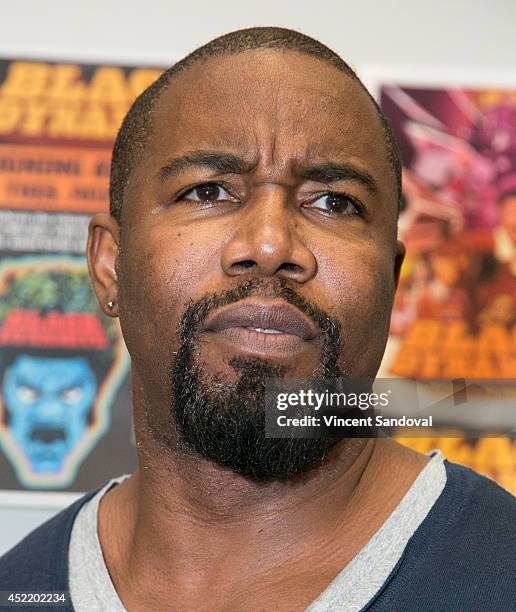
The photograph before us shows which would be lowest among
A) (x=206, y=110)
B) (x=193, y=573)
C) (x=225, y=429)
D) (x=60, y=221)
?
(x=193, y=573)

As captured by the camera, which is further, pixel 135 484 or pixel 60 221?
pixel 60 221

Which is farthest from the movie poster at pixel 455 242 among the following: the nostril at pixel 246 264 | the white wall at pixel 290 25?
the nostril at pixel 246 264

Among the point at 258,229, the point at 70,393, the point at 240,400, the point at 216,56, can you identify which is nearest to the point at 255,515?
the point at 240,400

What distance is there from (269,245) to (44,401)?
0.65 m

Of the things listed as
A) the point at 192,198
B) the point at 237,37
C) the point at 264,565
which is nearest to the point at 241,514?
the point at 264,565

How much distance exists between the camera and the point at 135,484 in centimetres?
87

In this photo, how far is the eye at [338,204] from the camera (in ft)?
2.46

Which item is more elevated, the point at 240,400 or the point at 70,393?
the point at 240,400

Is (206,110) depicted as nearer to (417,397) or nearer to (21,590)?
(417,397)

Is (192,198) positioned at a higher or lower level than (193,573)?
higher

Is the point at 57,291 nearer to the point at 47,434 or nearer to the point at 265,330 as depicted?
the point at 47,434

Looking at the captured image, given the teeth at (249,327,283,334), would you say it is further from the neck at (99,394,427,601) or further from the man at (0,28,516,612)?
the neck at (99,394,427,601)

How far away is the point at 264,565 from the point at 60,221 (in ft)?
2.15

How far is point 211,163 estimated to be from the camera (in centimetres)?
74
